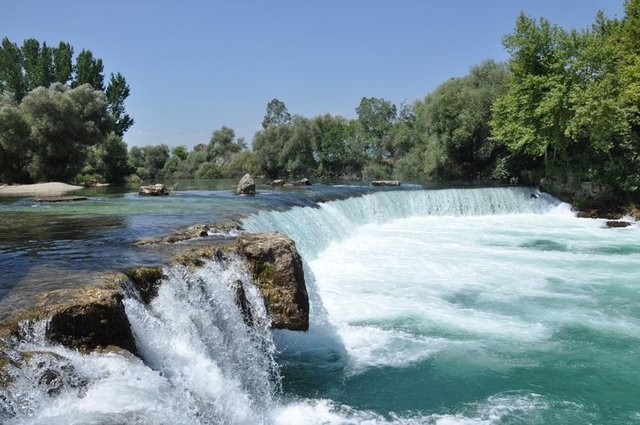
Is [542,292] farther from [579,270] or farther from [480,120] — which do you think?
[480,120]

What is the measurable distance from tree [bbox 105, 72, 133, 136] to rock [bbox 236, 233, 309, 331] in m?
60.2

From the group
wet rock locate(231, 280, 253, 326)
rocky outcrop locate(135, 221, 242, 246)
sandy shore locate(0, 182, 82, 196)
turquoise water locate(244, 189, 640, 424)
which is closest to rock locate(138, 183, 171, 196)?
sandy shore locate(0, 182, 82, 196)

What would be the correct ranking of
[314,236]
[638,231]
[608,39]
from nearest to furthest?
[314,236], [638,231], [608,39]

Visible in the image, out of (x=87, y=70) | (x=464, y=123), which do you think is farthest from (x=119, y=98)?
(x=464, y=123)

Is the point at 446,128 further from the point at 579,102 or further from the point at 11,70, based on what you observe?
the point at 11,70

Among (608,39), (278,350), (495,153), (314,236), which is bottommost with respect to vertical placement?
(278,350)

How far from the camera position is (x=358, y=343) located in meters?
8.87

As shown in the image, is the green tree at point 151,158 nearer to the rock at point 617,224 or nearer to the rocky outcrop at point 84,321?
the rock at point 617,224

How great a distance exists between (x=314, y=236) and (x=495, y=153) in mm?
27171

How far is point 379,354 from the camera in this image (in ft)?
27.5

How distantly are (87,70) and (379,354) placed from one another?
60.9 meters

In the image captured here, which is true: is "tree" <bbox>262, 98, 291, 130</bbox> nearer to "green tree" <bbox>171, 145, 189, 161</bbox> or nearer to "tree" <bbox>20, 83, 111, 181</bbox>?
"green tree" <bbox>171, 145, 189, 161</bbox>

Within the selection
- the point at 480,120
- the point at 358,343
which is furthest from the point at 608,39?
the point at 358,343

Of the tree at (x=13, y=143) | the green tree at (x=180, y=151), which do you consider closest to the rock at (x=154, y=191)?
the tree at (x=13, y=143)
